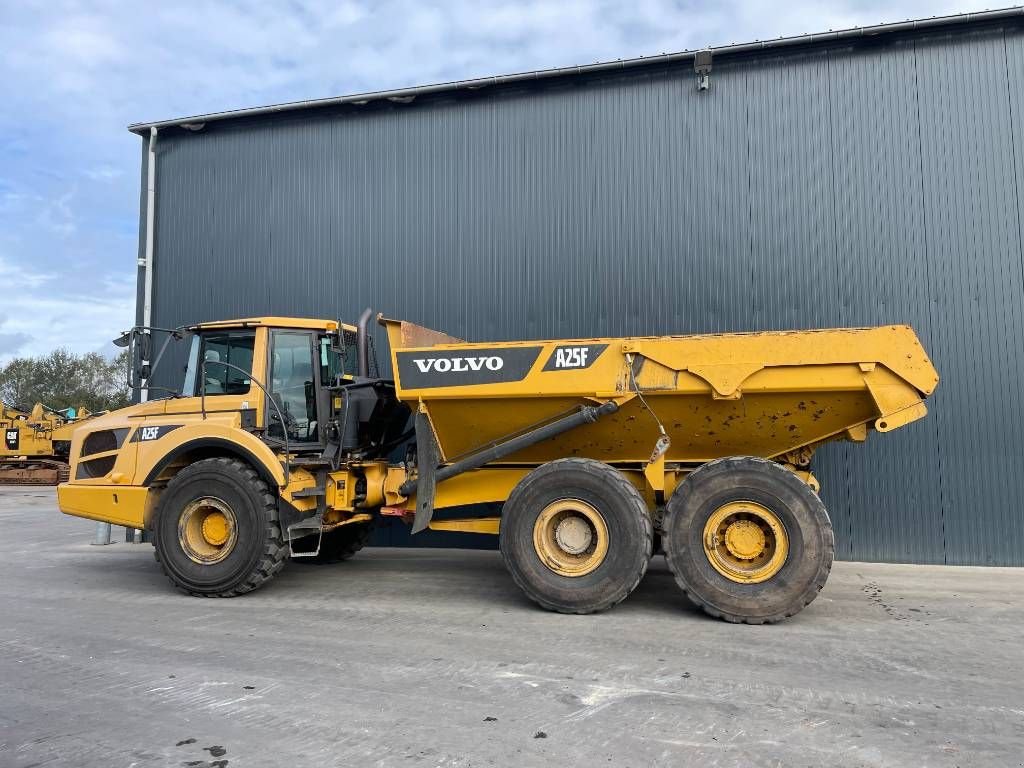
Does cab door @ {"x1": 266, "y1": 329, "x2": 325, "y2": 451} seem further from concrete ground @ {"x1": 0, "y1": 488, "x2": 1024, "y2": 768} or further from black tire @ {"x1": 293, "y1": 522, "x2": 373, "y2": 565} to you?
black tire @ {"x1": 293, "y1": 522, "x2": 373, "y2": 565}

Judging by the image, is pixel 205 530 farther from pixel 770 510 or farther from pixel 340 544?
pixel 770 510

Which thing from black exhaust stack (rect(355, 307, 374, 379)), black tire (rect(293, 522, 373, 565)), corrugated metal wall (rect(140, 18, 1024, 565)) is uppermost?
corrugated metal wall (rect(140, 18, 1024, 565))

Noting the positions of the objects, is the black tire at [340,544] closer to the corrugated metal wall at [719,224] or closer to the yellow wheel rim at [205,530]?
the yellow wheel rim at [205,530]

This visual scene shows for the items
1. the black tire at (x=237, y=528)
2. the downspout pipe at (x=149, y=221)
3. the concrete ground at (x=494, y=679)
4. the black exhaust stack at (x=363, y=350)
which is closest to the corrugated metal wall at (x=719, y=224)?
the downspout pipe at (x=149, y=221)

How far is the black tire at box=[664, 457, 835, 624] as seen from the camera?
5738mm

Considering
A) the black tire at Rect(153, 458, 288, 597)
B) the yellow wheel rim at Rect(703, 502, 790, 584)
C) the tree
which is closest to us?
the yellow wheel rim at Rect(703, 502, 790, 584)

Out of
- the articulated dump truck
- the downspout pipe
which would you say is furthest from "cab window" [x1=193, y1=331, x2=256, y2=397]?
the downspout pipe

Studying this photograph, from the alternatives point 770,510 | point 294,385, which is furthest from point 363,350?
point 770,510

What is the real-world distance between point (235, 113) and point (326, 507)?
7867 mm

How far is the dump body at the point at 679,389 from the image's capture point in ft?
19.3

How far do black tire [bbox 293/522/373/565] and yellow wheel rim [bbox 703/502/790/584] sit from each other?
4.58 metres

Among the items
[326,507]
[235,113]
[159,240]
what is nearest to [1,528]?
[159,240]

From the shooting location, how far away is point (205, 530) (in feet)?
23.3

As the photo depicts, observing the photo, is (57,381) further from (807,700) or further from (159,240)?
(807,700)
